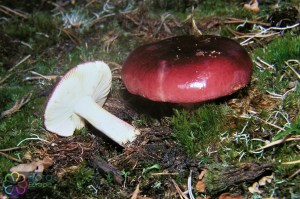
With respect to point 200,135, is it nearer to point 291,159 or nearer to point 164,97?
point 164,97

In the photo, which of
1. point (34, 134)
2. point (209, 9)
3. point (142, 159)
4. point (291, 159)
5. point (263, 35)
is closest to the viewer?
point (291, 159)

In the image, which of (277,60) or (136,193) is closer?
(136,193)

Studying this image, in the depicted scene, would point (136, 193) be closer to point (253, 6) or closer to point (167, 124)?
point (167, 124)

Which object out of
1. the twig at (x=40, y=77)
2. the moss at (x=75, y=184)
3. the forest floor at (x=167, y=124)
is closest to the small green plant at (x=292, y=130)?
the forest floor at (x=167, y=124)

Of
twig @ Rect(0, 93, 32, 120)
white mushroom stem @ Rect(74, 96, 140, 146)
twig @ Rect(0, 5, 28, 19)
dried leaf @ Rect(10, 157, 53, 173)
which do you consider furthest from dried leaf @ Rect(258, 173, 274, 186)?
twig @ Rect(0, 5, 28, 19)

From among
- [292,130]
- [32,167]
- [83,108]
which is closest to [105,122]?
[83,108]

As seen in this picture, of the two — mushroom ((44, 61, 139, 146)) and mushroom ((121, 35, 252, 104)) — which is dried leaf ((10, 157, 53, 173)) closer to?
mushroom ((44, 61, 139, 146))

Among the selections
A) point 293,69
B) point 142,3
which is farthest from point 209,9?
point 293,69
